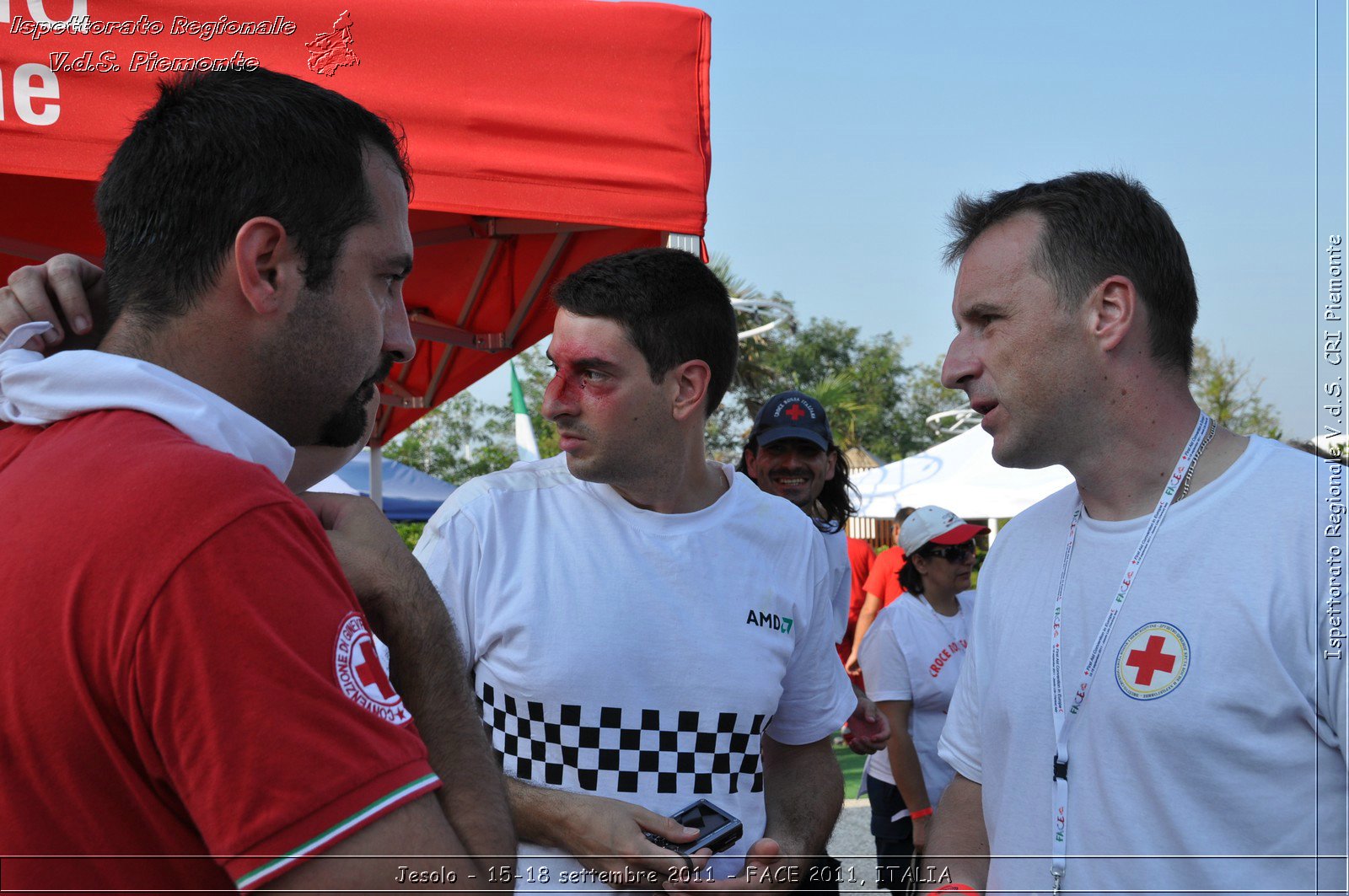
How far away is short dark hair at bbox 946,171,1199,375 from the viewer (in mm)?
1948

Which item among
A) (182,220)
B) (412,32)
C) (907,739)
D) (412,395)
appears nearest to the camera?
(182,220)

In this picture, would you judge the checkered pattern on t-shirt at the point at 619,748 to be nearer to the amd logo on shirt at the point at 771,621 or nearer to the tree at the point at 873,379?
the amd logo on shirt at the point at 771,621

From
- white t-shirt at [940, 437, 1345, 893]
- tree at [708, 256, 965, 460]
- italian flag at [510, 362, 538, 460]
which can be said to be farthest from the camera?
tree at [708, 256, 965, 460]

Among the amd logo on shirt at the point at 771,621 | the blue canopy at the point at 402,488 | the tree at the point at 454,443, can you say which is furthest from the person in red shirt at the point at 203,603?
the tree at the point at 454,443

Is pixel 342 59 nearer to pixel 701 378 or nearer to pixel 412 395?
pixel 701 378

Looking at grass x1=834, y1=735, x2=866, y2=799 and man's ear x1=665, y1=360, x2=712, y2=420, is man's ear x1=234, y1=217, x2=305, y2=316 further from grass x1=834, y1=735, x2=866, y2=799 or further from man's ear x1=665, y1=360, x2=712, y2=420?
grass x1=834, y1=735, x2=866, y2=799

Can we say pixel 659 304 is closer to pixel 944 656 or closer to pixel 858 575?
pixel 944 656

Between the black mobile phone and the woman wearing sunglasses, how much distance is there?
247 centimetres

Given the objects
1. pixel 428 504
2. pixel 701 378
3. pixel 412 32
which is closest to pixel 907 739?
pixel 701 378

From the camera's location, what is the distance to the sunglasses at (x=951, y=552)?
4.74 meters

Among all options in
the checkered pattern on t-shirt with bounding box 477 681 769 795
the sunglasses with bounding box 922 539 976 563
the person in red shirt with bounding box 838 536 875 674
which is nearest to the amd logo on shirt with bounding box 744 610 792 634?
the checkered pattern on t-shirt with bounding box 477 681 769 795

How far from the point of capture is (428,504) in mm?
15141

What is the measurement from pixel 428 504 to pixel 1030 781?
1401cm

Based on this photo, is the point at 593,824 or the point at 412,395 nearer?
the point at 593,824
